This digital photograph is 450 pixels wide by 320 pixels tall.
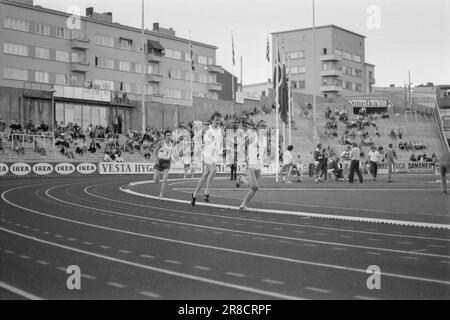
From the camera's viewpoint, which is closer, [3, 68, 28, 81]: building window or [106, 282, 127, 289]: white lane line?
[106, 282, 127, 289]: white lane line

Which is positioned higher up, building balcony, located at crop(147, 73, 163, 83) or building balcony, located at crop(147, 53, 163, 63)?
building balcony, located at crop(147, 53, 163, 63)

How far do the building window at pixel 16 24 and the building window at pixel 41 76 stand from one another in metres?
4.57

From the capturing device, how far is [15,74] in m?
60.5

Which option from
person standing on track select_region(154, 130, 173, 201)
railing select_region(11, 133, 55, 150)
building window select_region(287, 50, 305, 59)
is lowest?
person standing on track select_region(154, 130, 173, 201)

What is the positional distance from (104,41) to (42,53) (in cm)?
968

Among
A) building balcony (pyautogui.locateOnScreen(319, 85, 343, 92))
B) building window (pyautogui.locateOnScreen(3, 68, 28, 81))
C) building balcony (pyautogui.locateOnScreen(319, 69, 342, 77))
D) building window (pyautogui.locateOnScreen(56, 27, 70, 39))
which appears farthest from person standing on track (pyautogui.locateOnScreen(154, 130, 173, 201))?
building balcony (pyautogui.locateOnScreen(319, 85, 343, 92))

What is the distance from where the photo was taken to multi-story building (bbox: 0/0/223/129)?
54344 millimetres

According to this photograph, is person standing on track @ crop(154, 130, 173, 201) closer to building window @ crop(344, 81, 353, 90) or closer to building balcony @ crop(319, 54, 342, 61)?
building balcony @ crop(319, 54, 342, 61)

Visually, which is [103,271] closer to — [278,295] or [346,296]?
[278,295]

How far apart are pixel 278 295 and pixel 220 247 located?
10.4 feet

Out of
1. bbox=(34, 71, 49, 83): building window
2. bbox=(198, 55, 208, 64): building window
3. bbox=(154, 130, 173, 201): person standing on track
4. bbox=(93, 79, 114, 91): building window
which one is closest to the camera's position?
bbox=(154, 130, 173, 201): person standing on track

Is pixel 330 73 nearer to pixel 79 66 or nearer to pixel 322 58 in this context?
pixel 322 58

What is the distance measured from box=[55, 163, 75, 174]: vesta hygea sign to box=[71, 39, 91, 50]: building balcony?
29399 mm

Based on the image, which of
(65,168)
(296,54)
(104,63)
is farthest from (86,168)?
(296,54)
